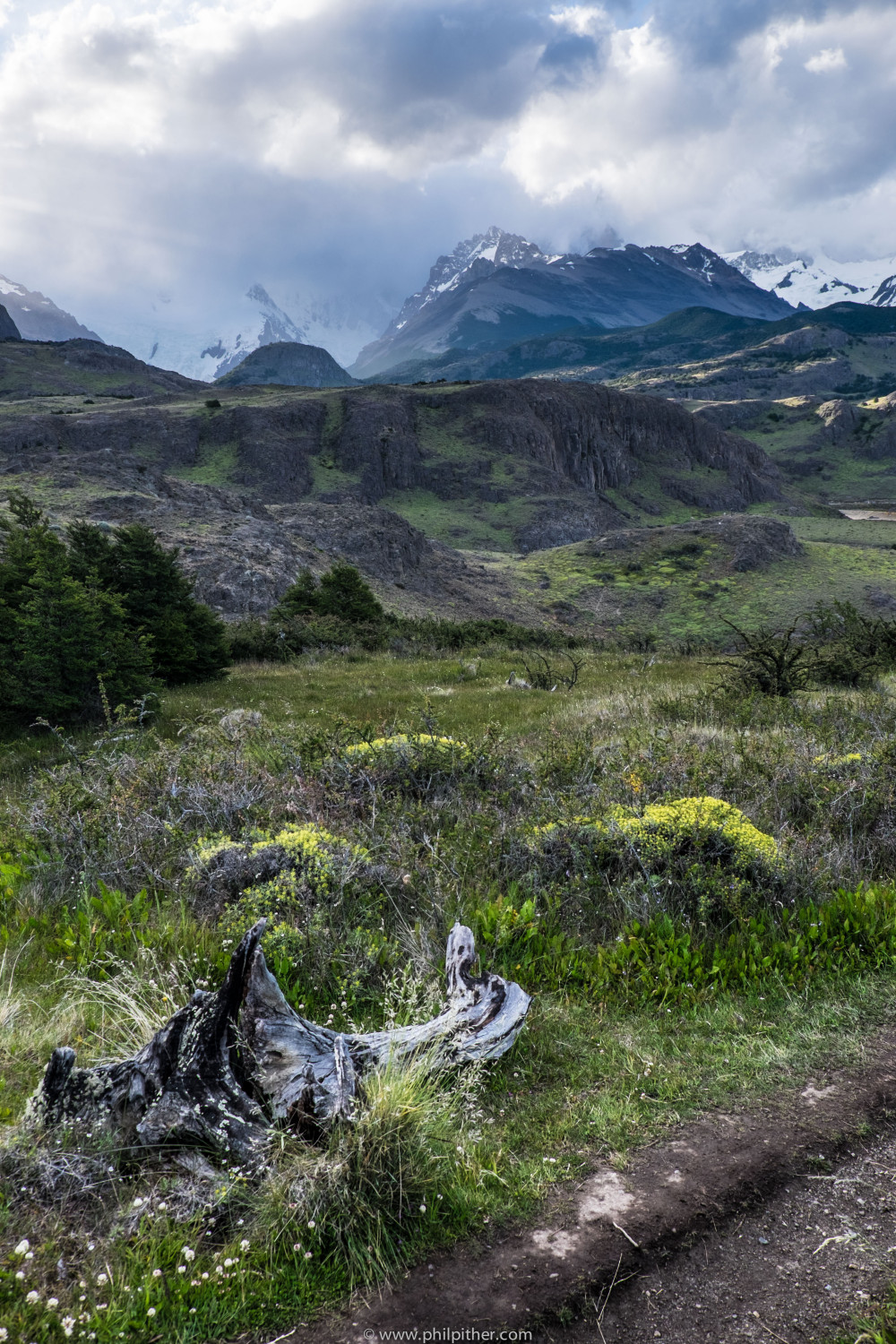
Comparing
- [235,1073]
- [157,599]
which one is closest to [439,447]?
[157,599]

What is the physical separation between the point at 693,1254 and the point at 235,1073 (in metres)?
2.03

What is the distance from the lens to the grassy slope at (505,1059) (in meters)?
2.18

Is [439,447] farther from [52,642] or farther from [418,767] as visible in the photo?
[418,767]

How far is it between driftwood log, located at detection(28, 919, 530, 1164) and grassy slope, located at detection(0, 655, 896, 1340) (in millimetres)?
227

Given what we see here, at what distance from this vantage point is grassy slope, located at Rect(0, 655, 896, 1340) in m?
2.18

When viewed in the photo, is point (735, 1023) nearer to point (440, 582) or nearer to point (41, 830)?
point (41, 830)

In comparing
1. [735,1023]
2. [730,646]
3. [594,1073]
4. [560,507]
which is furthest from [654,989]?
[560,507]

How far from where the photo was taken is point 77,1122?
8.50ft

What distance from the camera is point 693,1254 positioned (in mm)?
2320

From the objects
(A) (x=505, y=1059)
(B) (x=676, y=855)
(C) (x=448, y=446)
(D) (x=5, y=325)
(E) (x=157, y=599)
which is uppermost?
(D) (x=5, y=325)

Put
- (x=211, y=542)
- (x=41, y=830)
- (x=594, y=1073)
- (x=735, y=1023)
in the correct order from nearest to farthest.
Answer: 1. (x=594, y=1073)
2. (x=735, y=1023)
3. (x=41, y=830)
4. (x=211, y=542)

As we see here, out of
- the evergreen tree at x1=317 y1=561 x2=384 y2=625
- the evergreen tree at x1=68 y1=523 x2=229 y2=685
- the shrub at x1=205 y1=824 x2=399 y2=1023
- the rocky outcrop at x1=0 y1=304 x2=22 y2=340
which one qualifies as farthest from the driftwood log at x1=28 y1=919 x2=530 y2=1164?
the rocky outcrop at x1=0 y1=304 x2=22 y2=340

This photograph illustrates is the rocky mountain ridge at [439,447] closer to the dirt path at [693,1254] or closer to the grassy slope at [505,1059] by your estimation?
the grassy slope at [505,1059]

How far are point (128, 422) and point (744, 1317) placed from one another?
7900 centimetres
